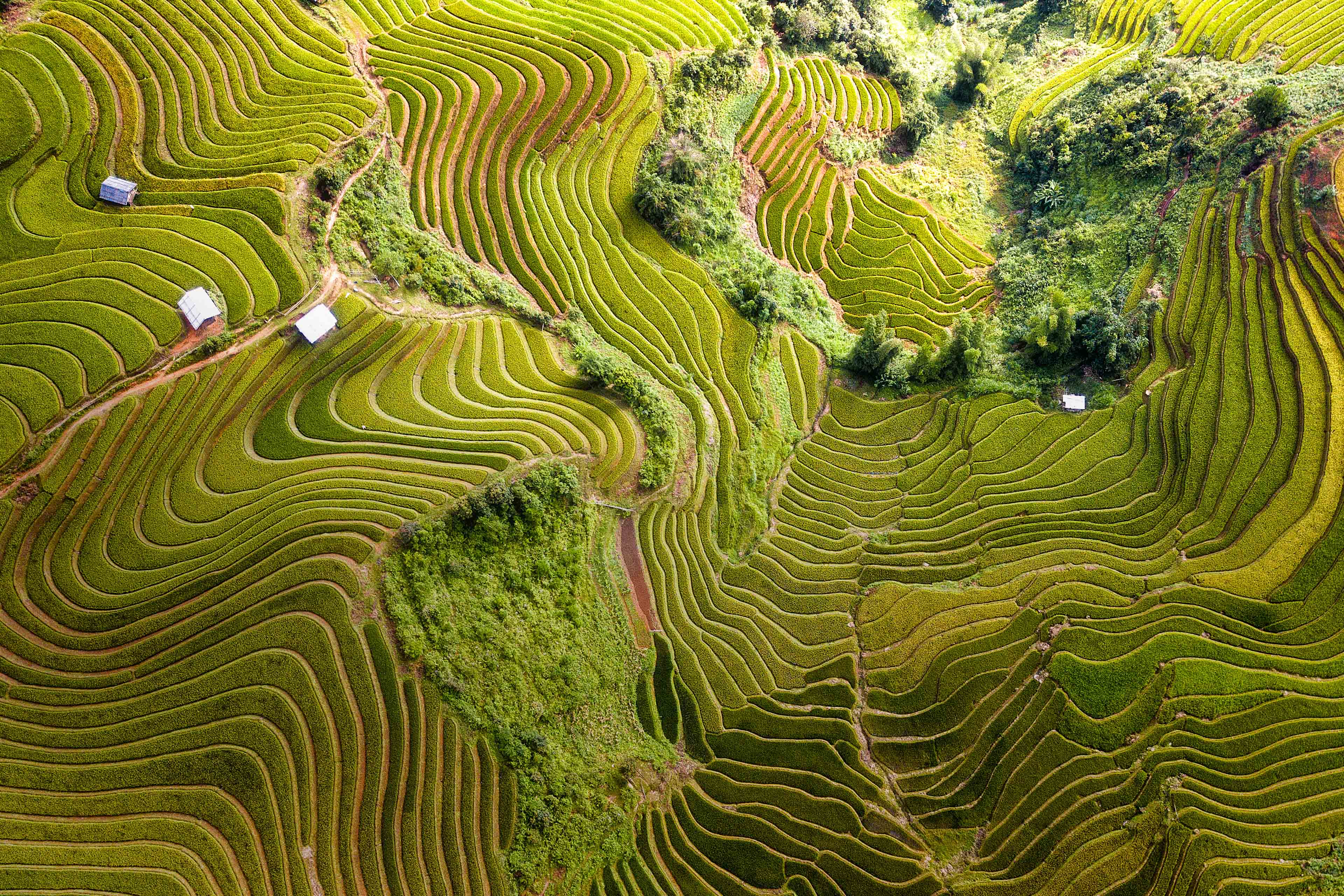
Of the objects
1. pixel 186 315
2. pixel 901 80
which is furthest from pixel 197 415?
pixel 901 80

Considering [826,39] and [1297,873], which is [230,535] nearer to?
[1297,873]

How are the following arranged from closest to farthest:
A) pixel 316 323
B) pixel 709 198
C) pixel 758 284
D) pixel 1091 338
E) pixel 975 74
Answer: pixel 316 323 < pixel 1091 338 < pixel 758 284 < pixel 709 198 < pixel 975 74

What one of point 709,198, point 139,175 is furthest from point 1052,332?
point 139,175

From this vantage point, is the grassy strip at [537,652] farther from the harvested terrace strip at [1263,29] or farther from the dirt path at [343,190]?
the harvested terrace strip at [1263,29]

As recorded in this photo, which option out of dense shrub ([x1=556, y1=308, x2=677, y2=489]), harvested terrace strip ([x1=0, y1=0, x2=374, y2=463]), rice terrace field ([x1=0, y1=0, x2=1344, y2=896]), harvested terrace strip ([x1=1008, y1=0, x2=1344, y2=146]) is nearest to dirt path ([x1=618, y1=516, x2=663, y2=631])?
rice terrace field ([x1=0, y1=0, x2=1344, y2=896])

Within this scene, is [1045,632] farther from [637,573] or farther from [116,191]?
[116,191]
